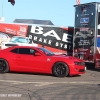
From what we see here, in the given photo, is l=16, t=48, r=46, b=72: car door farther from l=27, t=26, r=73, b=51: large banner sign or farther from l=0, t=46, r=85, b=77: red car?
l=27, t=26, r=73, b=51: large banner sign

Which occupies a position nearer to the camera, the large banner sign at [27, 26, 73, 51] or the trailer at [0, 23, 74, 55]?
the trailer at [0, 23, 74, 55]

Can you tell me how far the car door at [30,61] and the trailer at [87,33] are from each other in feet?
13.9

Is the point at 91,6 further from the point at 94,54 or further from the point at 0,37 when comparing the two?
the point at 0,37

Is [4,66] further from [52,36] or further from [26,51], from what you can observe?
[52,36]

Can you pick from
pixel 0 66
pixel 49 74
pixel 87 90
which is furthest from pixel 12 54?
pixel 87 90

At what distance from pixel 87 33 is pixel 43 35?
10.2ft

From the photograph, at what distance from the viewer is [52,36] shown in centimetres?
1933

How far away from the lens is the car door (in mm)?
13172

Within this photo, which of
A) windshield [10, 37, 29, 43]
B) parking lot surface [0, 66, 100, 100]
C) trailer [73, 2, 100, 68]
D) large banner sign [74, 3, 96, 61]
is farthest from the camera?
windshield [10, 37, 29, 43]

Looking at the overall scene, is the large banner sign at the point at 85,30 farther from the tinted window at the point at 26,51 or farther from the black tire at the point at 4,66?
the black tire at the point at 4,66

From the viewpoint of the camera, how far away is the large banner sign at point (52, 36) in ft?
63.0

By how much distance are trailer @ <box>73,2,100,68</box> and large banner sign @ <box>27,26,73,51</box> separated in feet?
3.63

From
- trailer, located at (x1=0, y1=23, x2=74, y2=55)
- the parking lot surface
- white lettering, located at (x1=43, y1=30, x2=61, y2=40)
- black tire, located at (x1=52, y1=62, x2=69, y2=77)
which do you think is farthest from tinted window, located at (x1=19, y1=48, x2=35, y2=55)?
white lettering, located at (x1=43, y1=30, x2=61, y2=40)

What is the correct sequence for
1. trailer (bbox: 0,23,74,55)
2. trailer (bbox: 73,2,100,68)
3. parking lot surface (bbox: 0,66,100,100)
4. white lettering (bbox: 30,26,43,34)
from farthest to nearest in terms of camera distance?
white lettering (bbox: 30,26,43,34), trailer (bbox: 0,23,74,55), trailer (bbox: 73,2,100,68), parking lot surface (bbox: 0,66,100,100)
